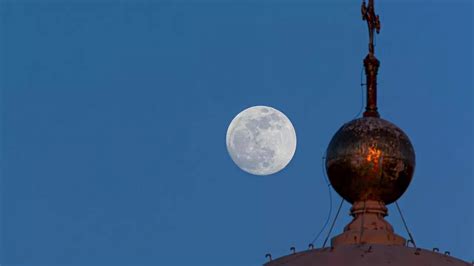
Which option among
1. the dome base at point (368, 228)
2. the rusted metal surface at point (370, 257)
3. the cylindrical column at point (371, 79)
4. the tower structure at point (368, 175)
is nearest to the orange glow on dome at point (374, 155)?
the tower structure at point (368, 175)

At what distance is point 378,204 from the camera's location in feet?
106

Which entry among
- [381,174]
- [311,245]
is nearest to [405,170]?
[381,174]

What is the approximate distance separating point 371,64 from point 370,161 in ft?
9.43

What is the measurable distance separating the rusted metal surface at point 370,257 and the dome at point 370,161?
1.82 meters

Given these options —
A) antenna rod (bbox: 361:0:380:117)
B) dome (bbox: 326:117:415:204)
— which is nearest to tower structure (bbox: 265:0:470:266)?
dome (bbox: 326:117:415:204)

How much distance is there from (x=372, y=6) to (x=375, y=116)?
9.35ft

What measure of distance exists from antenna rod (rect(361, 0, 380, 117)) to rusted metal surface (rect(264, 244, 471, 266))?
3743mm

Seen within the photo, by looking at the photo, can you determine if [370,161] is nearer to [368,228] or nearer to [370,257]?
[368,228]

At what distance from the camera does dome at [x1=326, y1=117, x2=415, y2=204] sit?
3188cm

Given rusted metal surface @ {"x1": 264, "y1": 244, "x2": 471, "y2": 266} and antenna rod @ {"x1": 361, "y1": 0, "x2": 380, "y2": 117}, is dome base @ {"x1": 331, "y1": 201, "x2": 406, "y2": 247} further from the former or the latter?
antenna rod @ {"x1": 361, "y1": 0, "x2": 380, "y2": 117}

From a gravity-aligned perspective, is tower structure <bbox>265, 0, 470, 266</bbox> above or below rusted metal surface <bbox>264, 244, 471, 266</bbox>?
above

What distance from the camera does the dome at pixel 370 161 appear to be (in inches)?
1255

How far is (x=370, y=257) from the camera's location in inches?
1178

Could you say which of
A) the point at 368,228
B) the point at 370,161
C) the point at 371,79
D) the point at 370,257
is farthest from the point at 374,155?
the point at 370,257
